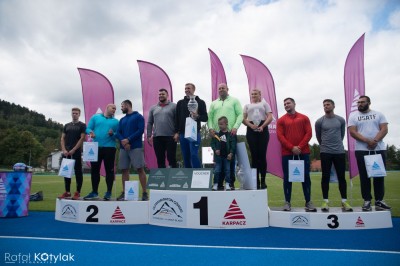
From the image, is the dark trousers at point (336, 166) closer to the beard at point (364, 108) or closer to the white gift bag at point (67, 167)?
the beard at point (364, 108)

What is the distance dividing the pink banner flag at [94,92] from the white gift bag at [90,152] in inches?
92.8

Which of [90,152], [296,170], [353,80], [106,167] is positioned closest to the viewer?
[296,170]

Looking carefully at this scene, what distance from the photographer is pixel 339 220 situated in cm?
472

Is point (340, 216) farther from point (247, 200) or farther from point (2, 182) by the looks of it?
point (2, 182)

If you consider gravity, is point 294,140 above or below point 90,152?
above

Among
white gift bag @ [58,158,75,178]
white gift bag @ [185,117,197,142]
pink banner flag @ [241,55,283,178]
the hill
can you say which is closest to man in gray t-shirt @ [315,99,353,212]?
pink banner flag @ [241,55,283,178]

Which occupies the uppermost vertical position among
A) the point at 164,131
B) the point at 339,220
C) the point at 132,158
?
the point at 164,131

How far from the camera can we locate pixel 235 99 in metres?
5.55

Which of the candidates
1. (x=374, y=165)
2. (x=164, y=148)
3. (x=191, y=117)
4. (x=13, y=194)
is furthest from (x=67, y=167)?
(x=374, y=165)

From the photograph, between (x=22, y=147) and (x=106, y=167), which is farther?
(x=22, y=147)

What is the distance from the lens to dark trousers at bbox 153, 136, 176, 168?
5.71m

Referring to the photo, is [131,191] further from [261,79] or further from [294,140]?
[261,79]

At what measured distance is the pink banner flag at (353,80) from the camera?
6.10 meters

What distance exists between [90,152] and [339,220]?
4.39m
